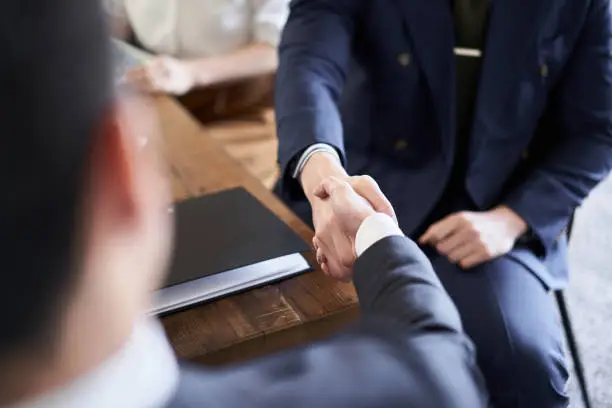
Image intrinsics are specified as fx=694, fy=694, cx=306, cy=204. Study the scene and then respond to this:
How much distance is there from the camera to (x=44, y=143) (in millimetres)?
313

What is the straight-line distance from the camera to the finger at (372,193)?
761mm

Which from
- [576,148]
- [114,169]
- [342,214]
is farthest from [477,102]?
[114,169]

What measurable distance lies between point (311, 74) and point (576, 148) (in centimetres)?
43

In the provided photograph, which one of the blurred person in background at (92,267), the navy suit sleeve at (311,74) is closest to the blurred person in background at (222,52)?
the navy suit sleeve at (311,74)

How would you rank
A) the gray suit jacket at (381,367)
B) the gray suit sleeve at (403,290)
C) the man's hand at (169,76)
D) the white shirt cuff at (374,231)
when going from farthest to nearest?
the man's hand at (169,76)
the white shirt cuff at (374,231)
the gray suit sleeve at (403,290)
the gray suit jacket at (381,367)

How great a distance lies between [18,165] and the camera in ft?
1.01

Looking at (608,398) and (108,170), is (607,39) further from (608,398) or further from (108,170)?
(108,170)

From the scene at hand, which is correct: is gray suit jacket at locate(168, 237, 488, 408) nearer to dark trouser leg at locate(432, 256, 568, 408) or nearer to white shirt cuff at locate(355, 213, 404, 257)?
white shirt cuff at locate(355, 213, 404, 257)

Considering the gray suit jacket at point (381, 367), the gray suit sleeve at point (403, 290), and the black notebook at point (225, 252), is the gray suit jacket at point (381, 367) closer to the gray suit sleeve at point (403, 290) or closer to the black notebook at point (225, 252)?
the gray suit sleeve at point (403, 290)

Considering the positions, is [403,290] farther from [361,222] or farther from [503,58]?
[503,58]

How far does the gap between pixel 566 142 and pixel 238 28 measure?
92 centimetres

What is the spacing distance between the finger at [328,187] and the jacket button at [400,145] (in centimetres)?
27

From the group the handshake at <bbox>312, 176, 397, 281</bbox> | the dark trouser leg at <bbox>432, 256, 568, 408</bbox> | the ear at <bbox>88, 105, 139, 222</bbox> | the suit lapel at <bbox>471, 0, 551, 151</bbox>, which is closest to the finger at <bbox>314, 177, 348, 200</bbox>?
the handshake at <bbox>312, 176, 397, 281</bbox>

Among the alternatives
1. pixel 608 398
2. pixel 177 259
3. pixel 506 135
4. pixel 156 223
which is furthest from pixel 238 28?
pixel 156 223
